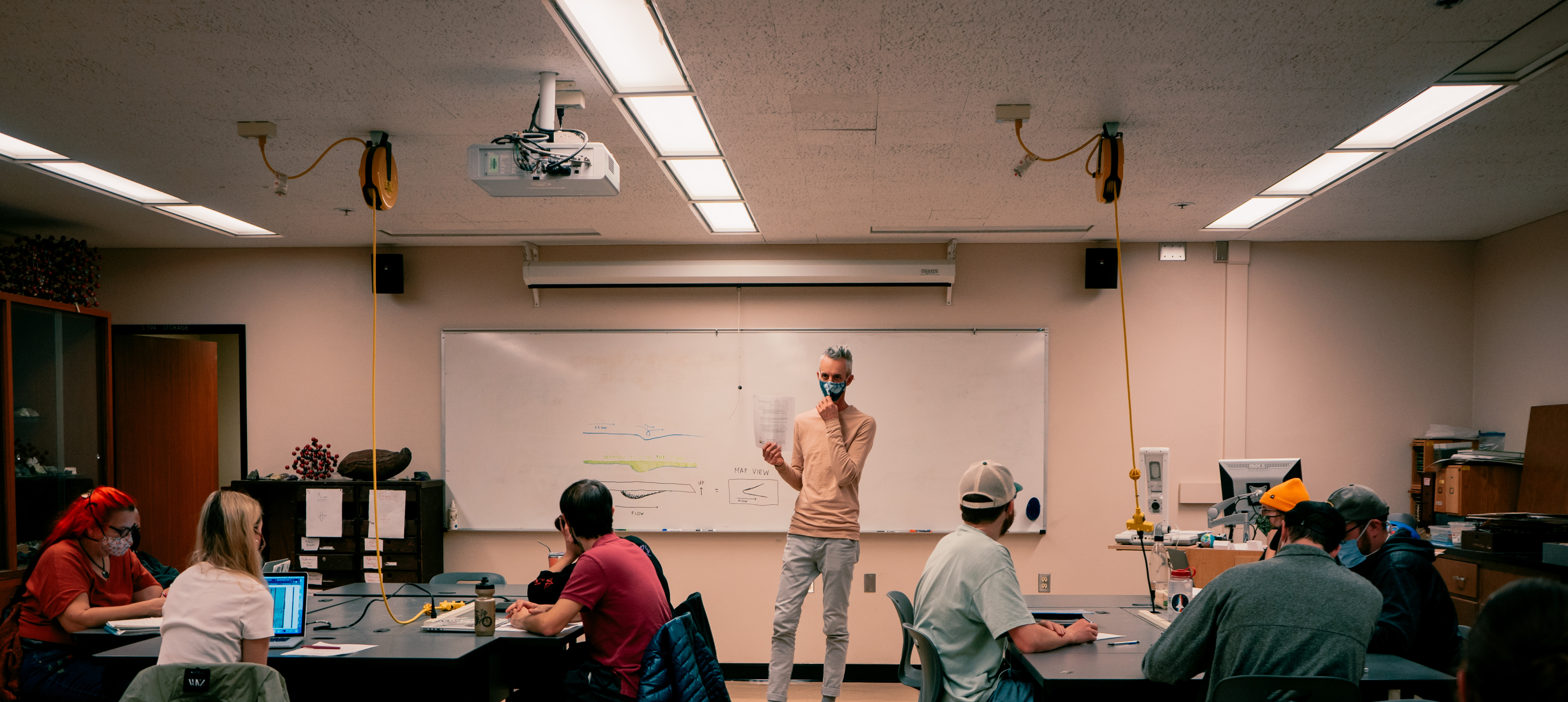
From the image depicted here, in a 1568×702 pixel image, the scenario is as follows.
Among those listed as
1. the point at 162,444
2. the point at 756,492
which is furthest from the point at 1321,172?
the point at 162,444

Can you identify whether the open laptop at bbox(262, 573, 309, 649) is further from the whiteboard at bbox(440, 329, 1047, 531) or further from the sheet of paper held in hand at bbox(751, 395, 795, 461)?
the sheet of paper held in hand at bbox(751, 395, 795, 461)

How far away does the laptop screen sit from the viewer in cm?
282

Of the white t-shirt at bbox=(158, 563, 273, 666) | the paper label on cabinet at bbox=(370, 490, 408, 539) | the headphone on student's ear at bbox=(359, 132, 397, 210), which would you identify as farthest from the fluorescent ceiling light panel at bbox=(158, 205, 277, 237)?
the white t-shirt at bbox=(158, 563, 273, 666)

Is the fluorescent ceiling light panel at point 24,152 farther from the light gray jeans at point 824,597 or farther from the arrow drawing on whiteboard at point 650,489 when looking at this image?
the light gray jeans at point 824,597

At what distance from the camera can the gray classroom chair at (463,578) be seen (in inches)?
157

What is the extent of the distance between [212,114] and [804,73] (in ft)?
→ 7.06

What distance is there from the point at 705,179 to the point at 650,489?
2291 mm

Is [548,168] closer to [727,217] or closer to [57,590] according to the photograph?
[727,217]

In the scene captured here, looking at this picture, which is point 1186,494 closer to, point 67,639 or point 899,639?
point 899,639

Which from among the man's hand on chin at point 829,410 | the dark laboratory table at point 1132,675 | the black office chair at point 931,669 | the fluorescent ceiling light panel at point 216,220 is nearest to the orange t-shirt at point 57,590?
the fluorescent ceiling light panel at point 216,220

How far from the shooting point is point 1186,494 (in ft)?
17.1

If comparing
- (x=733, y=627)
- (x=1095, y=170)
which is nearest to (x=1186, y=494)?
(x=1095, y=170)

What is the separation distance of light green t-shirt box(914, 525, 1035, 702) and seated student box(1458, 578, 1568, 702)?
56.4 inches

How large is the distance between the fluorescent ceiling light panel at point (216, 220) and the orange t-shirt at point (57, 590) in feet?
6.62
